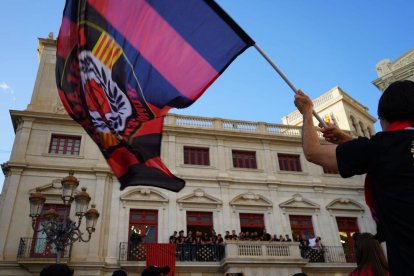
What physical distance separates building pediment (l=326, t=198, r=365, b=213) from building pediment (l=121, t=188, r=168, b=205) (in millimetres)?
10358

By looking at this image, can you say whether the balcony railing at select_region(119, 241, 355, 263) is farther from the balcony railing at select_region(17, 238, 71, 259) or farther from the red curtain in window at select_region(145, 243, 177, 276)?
the balcony railing at select_region(17, 238, 71, 259)

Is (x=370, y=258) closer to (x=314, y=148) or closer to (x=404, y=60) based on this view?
(x=314, y=148)

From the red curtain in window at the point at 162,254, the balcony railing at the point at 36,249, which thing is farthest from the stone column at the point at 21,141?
the red curtain in window at the point at 162,254

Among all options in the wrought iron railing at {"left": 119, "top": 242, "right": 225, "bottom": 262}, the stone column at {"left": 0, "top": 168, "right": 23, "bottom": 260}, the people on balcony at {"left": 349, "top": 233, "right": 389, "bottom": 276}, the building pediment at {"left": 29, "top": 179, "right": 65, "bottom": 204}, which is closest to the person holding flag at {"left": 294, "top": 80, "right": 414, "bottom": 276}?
the people on balcony at {"left": 349, "top": 233, "right": 389, "bottom": 276}

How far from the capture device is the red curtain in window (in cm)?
1741

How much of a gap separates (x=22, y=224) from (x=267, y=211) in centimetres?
1314

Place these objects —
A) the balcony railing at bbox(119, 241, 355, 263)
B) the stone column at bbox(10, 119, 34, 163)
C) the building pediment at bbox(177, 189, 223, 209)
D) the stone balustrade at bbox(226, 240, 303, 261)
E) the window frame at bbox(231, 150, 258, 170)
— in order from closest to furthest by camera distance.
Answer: the balcony railing at bbox(119, 241, 355, 263), the stone balustrade at bbox(226, 240, 303, 261), the stone column at bbox(10, 119, 34, 163), the building pediment at bbox(177, 189, 223, 209), the window frame at bbox(231, 150, 258, 170)

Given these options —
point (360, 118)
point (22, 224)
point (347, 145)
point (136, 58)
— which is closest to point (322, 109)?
point (360, 118)

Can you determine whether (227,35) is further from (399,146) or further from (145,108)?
Result: (399,146)

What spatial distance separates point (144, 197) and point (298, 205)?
931 centimetres

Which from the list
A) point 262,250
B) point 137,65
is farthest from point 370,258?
point 262,250

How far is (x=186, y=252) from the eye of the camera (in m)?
18.0

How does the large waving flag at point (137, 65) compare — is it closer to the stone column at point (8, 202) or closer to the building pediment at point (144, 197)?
the stone column at point (8, 202)

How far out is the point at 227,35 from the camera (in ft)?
15.3
